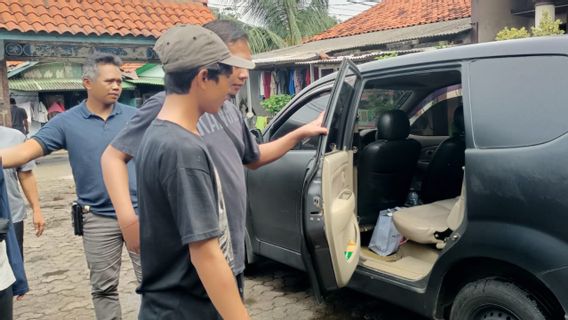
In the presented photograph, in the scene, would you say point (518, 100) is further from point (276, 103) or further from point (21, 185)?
point (276, 103)

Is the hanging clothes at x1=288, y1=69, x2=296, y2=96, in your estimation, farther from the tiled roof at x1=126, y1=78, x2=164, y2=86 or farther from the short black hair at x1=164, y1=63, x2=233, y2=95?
the short black hair at x1=164, y1=63, x2=233, y2=95

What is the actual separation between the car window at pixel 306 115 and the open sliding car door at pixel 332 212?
0.67 metres

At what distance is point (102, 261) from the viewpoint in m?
2.86

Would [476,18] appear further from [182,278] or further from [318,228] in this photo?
[182,278]

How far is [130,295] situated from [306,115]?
2057 mm

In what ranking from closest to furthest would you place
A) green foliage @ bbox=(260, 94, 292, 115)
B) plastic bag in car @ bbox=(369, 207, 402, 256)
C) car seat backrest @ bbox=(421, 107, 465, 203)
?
plastic bag in car @ bbox=(369, 207, 402, 256), car seat backrest @ bbox=(421, 107, 465, 203), green foliage @ bbox=(260, 94, 292, 115)

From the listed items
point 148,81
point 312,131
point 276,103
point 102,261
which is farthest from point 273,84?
point 312,131

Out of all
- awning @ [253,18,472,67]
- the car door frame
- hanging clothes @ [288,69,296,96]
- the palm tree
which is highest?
the palm tree

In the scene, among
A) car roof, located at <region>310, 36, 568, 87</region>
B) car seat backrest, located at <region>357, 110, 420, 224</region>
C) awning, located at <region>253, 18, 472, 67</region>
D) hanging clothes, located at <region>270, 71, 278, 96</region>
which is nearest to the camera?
car roof, located at <region>310, 36, 568, 87</region>

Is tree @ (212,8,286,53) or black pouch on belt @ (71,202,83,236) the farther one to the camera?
tree @ (212,8,286,53)

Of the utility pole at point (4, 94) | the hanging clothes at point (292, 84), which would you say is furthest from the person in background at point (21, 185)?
the hanging clothes at point (292, 84)

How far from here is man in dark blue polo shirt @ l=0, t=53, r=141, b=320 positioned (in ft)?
9.35

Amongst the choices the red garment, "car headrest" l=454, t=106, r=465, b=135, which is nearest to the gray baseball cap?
"car headrest" l=454, t=106, r=465, b=135

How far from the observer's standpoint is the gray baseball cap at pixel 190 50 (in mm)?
1362
